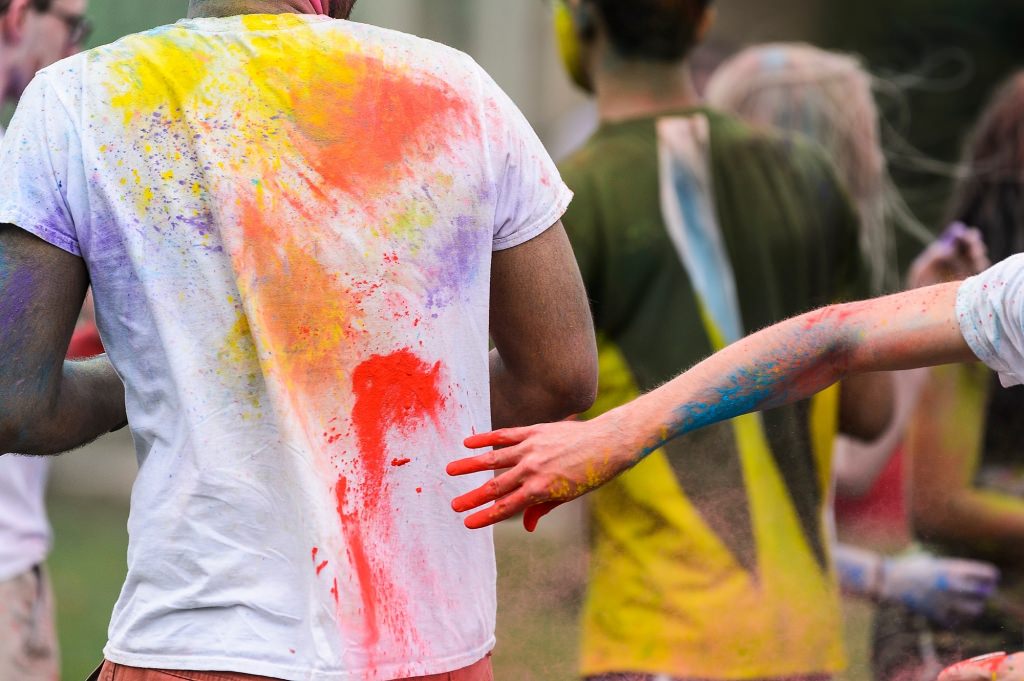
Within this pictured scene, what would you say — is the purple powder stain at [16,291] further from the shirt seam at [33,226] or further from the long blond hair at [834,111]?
the long blond hair at [834,111]

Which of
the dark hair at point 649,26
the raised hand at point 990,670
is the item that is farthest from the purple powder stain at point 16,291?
the dark hair at point 649,26

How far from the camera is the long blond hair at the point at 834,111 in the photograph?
4.45 m

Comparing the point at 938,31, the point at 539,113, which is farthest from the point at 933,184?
the point at 539,113

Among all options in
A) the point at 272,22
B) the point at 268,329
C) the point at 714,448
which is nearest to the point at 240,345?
the point at 268,329

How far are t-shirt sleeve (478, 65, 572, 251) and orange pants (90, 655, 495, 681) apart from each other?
Answer: 1.76 ft

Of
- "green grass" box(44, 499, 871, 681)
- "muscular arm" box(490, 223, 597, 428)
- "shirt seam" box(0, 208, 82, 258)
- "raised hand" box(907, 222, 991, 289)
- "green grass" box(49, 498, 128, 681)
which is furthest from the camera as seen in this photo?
"green grass" box(49, 498, 128, 681)

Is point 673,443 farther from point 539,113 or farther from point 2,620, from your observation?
point 539,113

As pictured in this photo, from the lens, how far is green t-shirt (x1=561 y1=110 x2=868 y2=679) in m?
2.94

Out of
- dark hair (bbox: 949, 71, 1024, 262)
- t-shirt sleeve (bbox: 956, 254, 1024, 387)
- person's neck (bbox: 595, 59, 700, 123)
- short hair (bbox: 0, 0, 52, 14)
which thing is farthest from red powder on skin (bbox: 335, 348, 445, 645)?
dark hair (bbox: 949, 71, 1024, 262)

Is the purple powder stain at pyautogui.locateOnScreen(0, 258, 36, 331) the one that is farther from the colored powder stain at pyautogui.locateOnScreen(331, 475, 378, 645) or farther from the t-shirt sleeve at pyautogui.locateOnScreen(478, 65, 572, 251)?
the t-shirt sleeve at pyautogui.locateOnScreen(478, 65, 572, 251)

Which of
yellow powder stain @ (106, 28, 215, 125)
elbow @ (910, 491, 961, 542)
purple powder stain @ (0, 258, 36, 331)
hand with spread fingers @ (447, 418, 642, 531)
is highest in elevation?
yellow powder stain @ (106, 28, 215, 125)

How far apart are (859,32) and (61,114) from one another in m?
4.38

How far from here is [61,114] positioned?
1.74 metres

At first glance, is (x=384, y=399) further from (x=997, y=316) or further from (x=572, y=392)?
(x=997, y=316)
